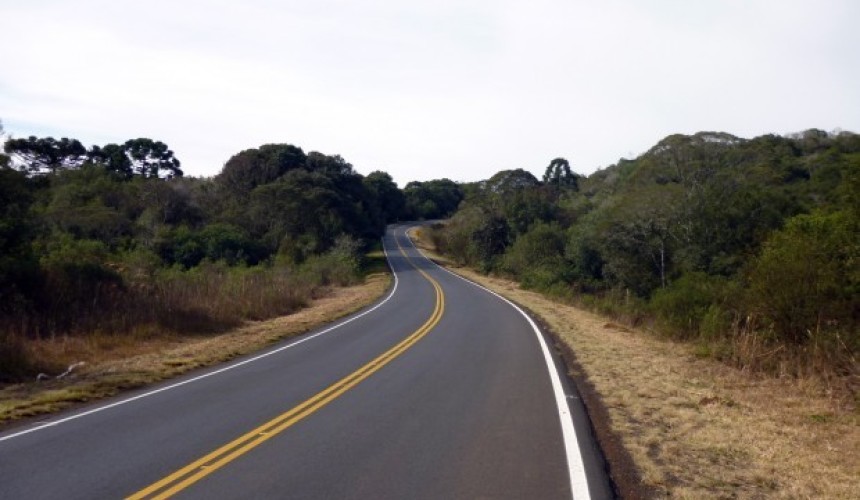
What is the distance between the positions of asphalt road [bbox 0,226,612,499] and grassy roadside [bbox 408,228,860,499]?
522 millimetres

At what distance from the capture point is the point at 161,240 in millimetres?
47812

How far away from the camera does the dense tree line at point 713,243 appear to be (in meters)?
16.2

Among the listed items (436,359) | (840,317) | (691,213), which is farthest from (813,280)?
(691,213)

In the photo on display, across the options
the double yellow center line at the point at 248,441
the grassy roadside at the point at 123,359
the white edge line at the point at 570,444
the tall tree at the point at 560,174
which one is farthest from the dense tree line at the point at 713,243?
the tall tree at the point at 560,174

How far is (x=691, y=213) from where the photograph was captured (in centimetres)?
3941

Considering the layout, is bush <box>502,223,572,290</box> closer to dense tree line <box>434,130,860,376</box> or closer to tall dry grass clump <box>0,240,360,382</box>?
dense tree line <box>434,130,860,376</box>

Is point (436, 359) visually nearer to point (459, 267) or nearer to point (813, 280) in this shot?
point (813, 280)

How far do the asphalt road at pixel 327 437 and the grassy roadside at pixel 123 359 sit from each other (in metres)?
0.74

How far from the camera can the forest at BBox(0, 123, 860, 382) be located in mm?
16656

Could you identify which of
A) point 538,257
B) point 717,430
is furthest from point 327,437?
point 538,257

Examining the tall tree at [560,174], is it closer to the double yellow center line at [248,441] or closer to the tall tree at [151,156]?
the tall tree at [151,156]

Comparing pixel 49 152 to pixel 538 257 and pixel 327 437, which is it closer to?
pixel 538 257

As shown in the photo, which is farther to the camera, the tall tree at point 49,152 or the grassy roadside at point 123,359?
the tall tree at point 49,152

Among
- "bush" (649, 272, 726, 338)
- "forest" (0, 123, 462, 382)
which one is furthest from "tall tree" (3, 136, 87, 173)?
"bush" (649, 272, 726, 338)
